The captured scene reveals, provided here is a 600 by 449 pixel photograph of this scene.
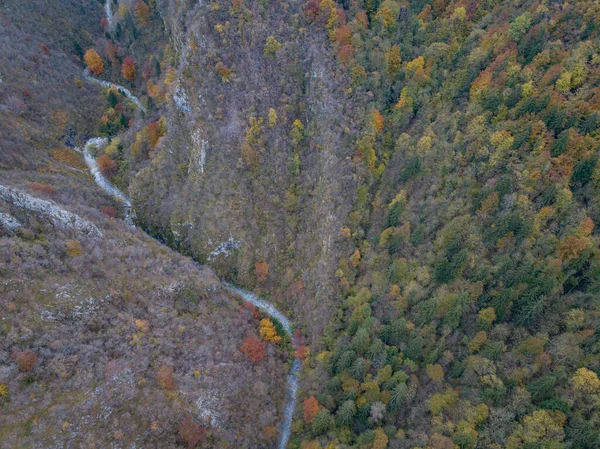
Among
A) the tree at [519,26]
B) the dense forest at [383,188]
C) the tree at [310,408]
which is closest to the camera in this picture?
the dense forest at [383,188]

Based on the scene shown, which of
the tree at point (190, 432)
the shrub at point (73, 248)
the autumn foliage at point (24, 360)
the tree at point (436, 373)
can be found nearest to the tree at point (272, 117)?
the shrub at point (73, 248)

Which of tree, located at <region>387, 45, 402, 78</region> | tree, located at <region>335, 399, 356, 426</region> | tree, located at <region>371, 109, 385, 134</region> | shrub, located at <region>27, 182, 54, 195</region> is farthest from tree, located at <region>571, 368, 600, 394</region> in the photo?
shrub, located at <region>27, 182, 54, 195</region>

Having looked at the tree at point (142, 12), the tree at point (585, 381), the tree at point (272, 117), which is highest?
the tree at point (142, 12)

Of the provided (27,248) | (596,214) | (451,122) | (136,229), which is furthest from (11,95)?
(596,214)

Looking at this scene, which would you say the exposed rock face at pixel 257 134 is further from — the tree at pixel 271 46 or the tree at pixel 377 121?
the tree at pixel 377 121

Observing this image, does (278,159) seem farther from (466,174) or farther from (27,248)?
(27,248)

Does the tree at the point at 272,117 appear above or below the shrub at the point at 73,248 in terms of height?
above

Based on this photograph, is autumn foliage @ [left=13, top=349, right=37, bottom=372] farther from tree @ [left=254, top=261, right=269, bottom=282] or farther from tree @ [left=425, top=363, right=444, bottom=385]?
tree @ [left=425, top=363, right=444, bottom=385]
